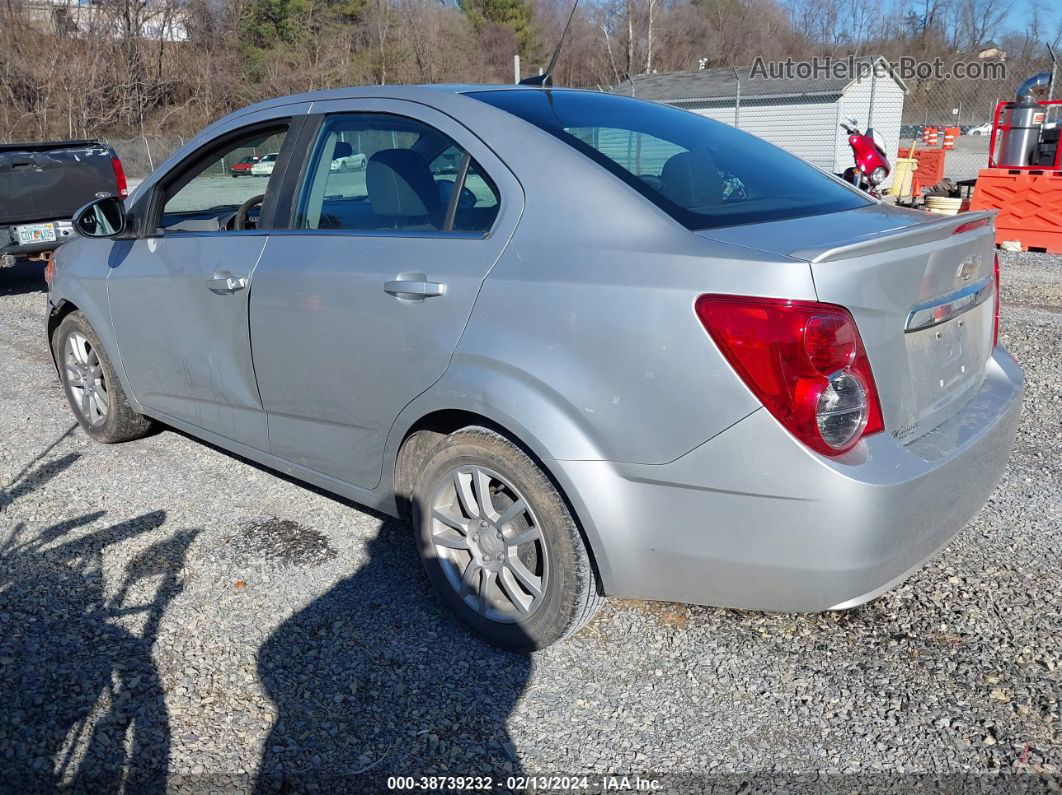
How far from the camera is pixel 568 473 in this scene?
7.97ft

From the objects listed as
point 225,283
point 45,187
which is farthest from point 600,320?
point 45,187

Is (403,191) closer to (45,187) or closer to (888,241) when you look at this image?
(888,241)

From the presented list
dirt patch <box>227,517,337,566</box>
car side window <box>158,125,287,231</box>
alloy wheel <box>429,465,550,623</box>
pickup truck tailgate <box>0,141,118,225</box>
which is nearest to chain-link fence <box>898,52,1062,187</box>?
pickup truck tailgate <box>0,141,118,225</box>

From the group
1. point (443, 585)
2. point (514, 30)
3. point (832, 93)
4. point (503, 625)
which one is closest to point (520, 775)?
point (503, 625)

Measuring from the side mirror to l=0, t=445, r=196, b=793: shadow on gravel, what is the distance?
52.0 inches

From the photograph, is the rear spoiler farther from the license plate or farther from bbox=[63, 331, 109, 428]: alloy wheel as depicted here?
the license plate

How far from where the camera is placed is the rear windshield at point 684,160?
259cm

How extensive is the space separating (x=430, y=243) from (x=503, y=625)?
1248 mm

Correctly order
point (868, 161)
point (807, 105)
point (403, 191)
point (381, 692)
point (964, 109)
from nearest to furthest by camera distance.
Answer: point (381, 692)
point (403, 191)
point (868, 161)
point (807, 105)
point (964, 109)

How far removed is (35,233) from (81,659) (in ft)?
24.9

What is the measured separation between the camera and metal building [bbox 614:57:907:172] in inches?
929

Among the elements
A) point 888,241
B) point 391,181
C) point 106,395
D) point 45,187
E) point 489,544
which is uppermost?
point 391,181

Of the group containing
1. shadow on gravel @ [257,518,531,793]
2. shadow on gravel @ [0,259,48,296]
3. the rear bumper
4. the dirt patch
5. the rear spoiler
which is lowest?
shadow on gravel @ [0,259,48,296]

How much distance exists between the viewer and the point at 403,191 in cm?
303
